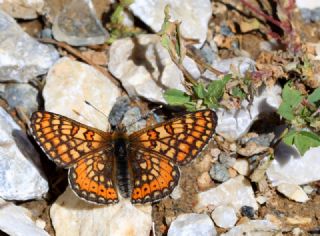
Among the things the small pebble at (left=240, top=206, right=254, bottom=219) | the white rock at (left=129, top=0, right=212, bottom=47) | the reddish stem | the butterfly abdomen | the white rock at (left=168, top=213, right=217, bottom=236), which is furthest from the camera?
the white rock at (left=129, top=0, right=212, bottom=47)

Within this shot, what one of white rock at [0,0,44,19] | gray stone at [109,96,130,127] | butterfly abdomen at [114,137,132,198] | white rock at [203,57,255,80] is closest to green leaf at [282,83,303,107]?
white rock at [203,57,255,80]

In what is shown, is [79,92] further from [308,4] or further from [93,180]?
[308,4]

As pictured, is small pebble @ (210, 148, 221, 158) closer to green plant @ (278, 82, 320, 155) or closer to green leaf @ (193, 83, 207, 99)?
green leaf @ (193, 83, 207, 99)

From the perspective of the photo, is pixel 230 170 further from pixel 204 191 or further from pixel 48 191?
pixel 48 191

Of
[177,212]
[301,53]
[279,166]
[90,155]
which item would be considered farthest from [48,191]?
[301,53]

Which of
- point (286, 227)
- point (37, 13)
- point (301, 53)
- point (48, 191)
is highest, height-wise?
point (301, 53)

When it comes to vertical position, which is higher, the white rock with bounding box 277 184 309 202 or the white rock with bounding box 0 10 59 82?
the white rock with bounding box 0 10 59 82

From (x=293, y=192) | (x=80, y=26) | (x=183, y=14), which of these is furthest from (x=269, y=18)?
(x=80, y=26)

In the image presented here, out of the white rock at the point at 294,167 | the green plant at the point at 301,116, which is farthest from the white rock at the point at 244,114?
the white rock at the point at 294,167
